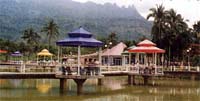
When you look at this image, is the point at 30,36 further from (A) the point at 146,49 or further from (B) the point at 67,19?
(B) the point at 67,19

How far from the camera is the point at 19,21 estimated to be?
145 metres

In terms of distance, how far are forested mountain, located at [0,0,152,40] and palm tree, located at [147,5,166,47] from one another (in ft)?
248

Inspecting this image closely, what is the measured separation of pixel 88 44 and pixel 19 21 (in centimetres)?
12392

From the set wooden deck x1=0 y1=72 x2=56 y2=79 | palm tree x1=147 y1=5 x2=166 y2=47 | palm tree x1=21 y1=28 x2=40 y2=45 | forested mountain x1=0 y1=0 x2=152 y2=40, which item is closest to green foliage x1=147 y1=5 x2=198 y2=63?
palm tree x1=147 y1=5 x2=166 y2=47

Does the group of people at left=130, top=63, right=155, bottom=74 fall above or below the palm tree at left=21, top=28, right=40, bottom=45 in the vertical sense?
below

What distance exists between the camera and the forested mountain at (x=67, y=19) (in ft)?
459

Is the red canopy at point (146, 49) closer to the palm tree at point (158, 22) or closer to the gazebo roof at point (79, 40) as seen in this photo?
the gazebo roof at point (79, 40)

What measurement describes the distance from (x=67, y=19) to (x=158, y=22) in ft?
358

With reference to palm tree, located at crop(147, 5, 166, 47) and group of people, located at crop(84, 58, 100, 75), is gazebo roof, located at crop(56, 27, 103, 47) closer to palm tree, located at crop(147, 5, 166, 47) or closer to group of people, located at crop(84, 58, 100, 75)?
group of people, located at crop(84, 58, 100, 75)

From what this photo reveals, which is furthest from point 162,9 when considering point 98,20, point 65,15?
point 65,15

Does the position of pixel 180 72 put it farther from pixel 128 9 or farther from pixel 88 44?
pixel 128 9

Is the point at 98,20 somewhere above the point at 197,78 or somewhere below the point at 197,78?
above

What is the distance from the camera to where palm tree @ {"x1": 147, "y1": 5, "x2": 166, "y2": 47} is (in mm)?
53031

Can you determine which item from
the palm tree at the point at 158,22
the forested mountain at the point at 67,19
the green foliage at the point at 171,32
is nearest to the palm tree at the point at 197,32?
the green foliage at the point at 171,32
